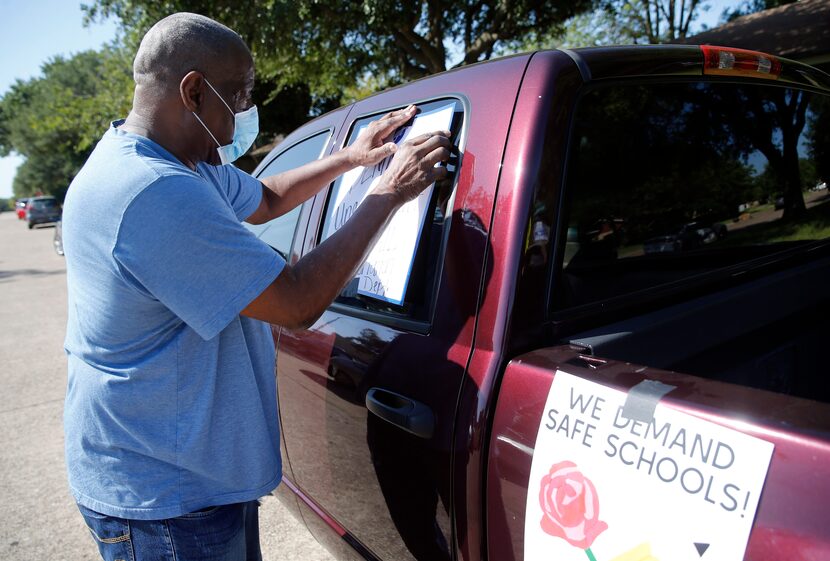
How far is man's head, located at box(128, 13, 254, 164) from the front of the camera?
4.29ft

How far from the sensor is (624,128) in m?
1.54

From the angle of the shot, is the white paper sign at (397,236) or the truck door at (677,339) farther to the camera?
the white paper sign at (397,236)

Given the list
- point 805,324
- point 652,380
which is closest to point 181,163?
point 652,380

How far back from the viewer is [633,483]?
97 centimetres

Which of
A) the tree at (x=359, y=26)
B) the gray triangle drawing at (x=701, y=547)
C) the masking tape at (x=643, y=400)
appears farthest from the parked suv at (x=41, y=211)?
the gray triangle drawing at (x=701, y=547)

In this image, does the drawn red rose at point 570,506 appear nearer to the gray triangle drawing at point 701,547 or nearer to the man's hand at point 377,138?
the gray triangle drawing at point 701,547

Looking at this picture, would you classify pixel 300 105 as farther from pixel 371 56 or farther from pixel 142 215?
pixel 142 215

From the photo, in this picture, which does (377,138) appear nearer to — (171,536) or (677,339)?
(677,339)

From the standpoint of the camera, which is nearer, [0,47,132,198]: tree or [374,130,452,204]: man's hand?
[374,130,452,204]: man's hand

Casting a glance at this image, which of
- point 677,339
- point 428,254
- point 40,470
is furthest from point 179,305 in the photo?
point 40,470

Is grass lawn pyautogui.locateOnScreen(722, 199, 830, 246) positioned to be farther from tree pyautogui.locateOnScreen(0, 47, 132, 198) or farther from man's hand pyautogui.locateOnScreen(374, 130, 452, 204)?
tree pyautogui.locateOnScreen(0, 47, 132, 198)

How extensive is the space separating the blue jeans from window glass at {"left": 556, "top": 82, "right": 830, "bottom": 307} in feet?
3.21

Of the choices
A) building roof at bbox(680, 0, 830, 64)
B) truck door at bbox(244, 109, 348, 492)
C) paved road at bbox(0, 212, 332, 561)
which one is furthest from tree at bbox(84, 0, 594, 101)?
truck door at bbox(244, 109, 348, 492)

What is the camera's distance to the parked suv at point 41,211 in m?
30.2
